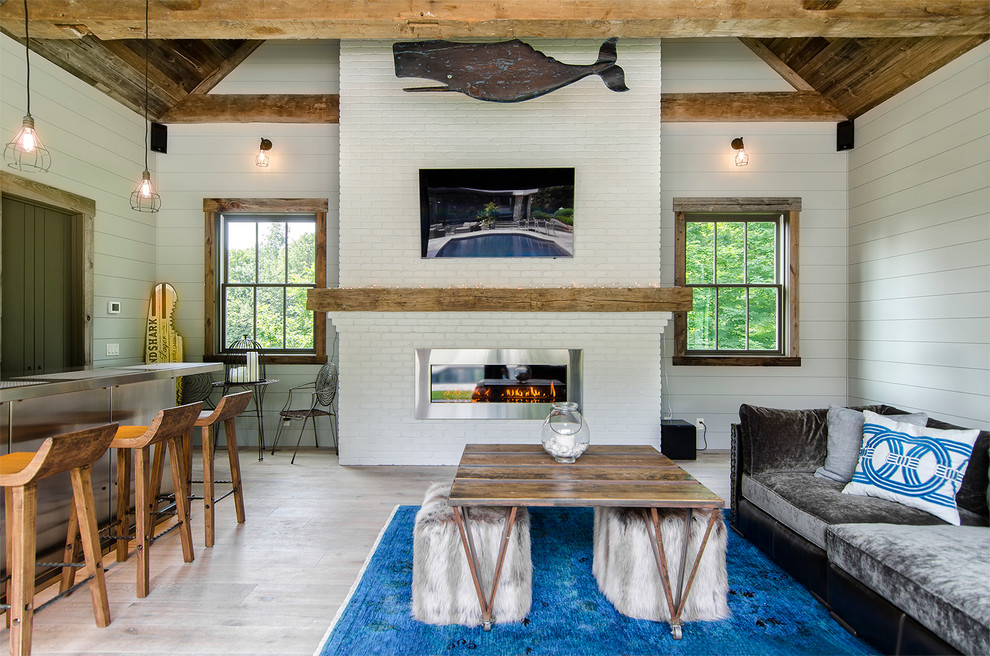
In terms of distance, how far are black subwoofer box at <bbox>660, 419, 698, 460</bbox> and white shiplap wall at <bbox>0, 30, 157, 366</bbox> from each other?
4.91 m

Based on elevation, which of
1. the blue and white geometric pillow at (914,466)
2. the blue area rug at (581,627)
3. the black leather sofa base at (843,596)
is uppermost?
the blue and white geometric pillow at (914,466)

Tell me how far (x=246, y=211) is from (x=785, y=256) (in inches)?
209

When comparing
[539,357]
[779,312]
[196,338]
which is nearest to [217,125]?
[196,338]

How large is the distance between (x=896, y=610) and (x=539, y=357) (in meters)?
3.07

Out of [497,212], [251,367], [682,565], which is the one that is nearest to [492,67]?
[497,212]

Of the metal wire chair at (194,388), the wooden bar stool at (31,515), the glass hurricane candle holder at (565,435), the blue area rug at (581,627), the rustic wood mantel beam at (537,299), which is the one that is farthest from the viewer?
the metal wire chair at (194,388)

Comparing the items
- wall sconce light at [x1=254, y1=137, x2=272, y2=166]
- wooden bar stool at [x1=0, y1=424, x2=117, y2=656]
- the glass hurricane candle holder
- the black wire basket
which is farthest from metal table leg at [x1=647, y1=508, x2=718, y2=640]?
wall sconce light at [x1=254, y1=137, x2=272, y2=166]

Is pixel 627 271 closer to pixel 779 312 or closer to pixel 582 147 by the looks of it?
pixel 582 147

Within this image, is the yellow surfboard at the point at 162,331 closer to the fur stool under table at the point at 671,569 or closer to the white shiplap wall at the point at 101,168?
the white shiplap wall at the point at 101,168

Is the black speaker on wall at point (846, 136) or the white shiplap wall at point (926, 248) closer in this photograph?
the white shiplap wall at point (926, 248)

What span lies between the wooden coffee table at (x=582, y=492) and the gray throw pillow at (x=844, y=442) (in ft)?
3.01

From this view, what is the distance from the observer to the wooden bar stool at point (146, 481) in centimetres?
234

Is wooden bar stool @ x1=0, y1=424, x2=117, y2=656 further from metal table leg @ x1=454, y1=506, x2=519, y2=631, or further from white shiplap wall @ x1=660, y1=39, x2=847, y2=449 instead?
white shiplap wall @ x1=660, y1=39, x2=847, y2=449

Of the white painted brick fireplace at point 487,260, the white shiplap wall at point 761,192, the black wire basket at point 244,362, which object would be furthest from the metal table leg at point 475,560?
the white shiplap wall at point 761,192
